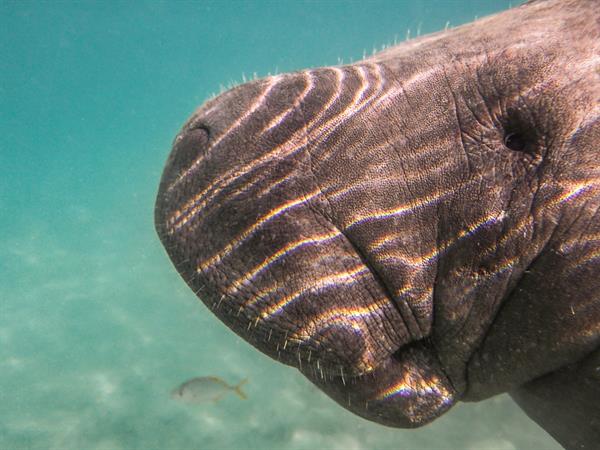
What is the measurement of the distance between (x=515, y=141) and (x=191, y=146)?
1.33 m

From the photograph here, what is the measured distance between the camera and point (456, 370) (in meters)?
1.98

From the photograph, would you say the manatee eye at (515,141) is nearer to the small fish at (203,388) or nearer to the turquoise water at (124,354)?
the turquoise water at (124,354)

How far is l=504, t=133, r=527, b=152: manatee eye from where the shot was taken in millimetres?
1771

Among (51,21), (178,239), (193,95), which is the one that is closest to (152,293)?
(178,239)

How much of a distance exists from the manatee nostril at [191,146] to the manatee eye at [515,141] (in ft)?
4.01

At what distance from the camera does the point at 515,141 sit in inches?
70.5

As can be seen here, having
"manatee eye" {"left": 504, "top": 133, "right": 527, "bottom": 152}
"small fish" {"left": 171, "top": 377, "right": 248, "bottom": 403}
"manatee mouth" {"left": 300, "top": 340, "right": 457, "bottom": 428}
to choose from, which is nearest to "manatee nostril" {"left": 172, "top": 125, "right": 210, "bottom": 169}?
"manatee mouth" {"left": 300, "top": 340, "right": 457, "bottom": 428}

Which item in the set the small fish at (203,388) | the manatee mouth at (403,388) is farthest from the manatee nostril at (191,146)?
the small fish at (203,388)

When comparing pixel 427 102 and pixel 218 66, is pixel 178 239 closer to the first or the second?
pixel 427 102

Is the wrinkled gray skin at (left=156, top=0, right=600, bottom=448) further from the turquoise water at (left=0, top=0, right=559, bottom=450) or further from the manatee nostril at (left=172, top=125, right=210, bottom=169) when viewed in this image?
the turquoise water at (left=0, top=0, right=559, bottom=450)

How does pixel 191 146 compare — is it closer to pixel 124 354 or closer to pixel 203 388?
pixel 203 388

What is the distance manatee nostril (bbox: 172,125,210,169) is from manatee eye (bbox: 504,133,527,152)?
122 centimetres

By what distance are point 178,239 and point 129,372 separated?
12.2 metres

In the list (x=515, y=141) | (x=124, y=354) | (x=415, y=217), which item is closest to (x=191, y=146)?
(x=415, y=217)
